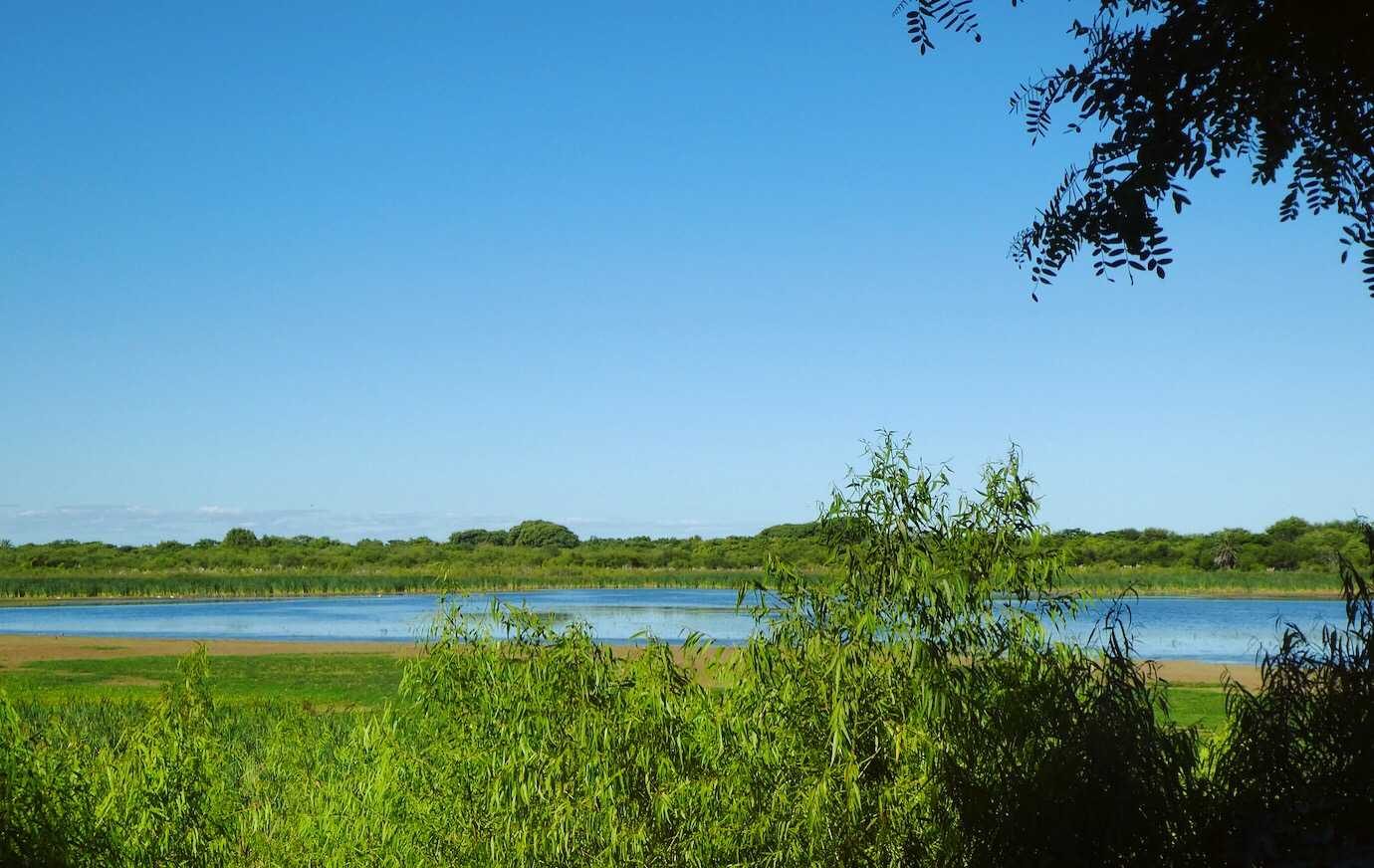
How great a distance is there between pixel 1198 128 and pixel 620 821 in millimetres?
5434

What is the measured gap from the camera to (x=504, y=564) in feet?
373

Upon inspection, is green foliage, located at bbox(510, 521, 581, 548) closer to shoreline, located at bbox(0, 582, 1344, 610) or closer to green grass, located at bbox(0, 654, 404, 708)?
shoreline, located at bbox(0, 582, 1344, 610)

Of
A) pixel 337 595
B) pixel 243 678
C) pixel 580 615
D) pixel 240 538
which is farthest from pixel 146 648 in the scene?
pixel 240 538

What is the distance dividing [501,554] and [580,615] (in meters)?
84.4

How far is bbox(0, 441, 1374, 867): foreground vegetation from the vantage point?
597 centimetres

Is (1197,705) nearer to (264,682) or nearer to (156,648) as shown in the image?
(264,682)

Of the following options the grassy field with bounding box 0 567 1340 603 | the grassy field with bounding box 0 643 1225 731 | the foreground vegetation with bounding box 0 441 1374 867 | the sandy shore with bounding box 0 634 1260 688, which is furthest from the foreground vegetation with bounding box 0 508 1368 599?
the foreground vegetation with bounding box 0 441 1374 867

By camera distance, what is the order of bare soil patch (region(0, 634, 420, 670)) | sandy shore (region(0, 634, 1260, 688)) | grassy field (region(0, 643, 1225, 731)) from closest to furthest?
grassy field (region(0, 643, 1225, 731)), sandy shore (region(0, 634, 1260, 688)), bare soil patch (region(0, 634, 420, 670))

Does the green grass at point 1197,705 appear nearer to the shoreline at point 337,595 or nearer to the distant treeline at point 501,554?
the shoreline at point 337,595

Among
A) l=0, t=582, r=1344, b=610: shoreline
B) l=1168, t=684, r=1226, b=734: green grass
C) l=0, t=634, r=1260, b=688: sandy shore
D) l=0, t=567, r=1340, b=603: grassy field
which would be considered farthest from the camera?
l=0, t=567, r=1340, b=603: grassy field

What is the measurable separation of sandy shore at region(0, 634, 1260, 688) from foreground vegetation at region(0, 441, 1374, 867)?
26927 millimetres

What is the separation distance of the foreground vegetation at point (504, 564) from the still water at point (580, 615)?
13.0 feet

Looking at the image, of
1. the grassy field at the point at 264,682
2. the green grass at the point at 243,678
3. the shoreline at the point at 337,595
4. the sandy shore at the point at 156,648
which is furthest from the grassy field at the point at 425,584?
the green grass at the point at 243,678

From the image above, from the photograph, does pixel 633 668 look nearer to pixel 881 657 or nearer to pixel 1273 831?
pixel 881 657
